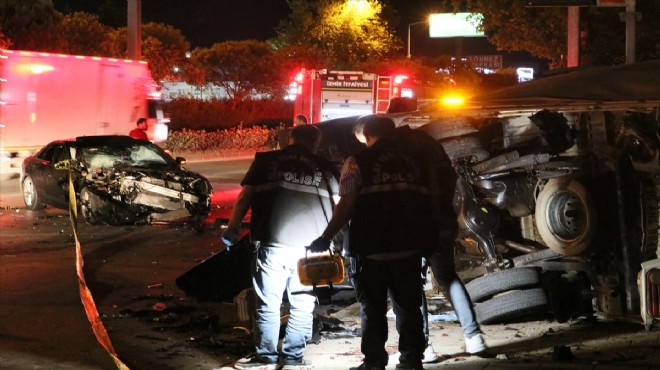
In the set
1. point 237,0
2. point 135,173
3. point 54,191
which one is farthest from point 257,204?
point 237,0

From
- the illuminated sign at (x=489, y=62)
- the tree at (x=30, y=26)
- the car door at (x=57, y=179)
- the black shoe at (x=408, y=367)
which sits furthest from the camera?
the illuminated sign at (x=489, y=62)

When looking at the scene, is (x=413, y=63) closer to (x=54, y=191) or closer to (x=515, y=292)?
(x=54, y=191)

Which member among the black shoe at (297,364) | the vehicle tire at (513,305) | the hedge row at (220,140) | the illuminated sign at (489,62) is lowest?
the black shoe at (297,364)

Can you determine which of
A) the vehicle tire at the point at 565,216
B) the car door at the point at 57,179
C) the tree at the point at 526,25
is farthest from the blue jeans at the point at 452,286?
the tree at the point at 526,25

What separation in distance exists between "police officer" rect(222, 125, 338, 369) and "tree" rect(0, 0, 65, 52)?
29292 mm

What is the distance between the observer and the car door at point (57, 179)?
51.4ft

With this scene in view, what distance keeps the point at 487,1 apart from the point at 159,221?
855 inches

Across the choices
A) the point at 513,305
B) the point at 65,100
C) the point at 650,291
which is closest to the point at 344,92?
the point at 65,100

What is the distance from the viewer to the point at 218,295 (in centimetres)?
841

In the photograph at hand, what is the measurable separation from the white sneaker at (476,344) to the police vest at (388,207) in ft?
3.56

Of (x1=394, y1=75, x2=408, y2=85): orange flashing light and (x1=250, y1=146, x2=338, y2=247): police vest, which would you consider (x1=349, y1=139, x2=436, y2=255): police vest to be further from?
(x1=394, y1=75, x2=408, y2=85): orange flashing light

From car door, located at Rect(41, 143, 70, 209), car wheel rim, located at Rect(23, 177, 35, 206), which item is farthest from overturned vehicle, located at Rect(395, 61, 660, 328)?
car wheel rim, located at Rect(23, 177, 35, 206)

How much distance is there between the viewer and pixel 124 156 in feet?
50.9

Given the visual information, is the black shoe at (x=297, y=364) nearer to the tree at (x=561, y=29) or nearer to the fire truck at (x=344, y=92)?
the fire truck at (x=344, y=92)
